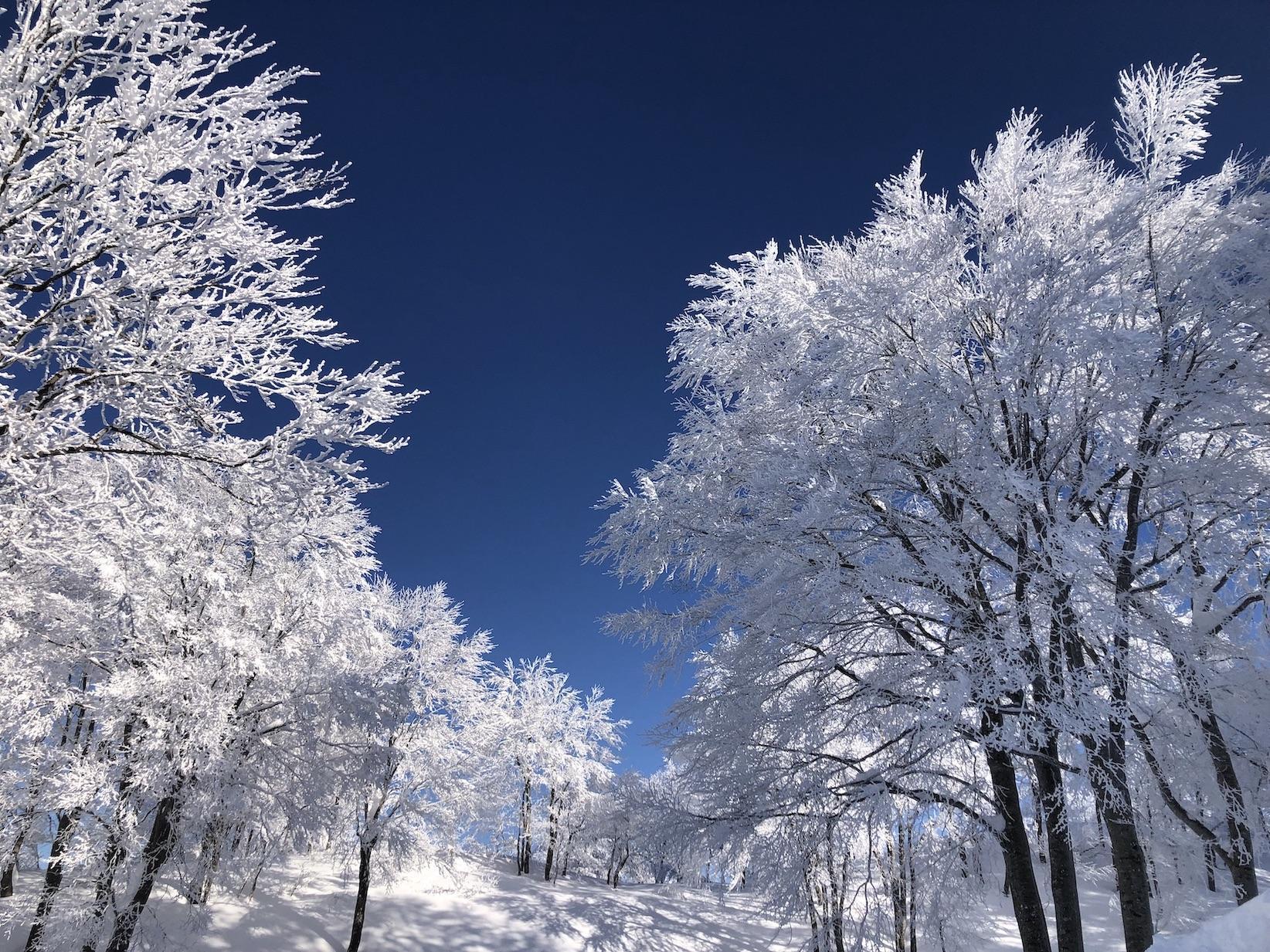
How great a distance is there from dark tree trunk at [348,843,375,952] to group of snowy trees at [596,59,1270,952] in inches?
456

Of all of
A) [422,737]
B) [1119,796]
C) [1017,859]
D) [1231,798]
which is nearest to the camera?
[1119,796]

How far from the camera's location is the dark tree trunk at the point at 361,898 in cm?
1494

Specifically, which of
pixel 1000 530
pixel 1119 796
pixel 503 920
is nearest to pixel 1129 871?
pixel 1119 796

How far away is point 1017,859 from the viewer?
22.9 feet

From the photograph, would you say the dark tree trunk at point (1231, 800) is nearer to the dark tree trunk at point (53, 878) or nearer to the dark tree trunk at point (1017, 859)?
the dark tree trunk at point (1017, 859)

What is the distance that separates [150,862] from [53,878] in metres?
2.65

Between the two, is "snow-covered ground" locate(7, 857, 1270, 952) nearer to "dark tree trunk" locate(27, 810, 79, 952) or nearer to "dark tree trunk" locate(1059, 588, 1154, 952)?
"dark tree trunk" locate(27, 810, 79, 952)

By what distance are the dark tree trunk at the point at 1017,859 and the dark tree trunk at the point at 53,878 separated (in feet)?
39.1

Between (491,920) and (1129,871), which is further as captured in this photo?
(491,920)

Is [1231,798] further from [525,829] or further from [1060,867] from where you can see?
[525,829]

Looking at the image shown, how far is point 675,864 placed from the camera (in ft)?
25.1

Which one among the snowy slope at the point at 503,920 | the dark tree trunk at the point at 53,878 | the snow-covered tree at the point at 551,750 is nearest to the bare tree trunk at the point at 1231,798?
the snowy slope at the point at 503,920

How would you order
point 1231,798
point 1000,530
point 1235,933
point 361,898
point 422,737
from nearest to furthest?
1. point 1235,933
2. point 1000,530
3. point 1231,798
4. point 361,898
5. point 422,737

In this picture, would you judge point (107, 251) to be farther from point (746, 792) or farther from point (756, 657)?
point (746, 792)
